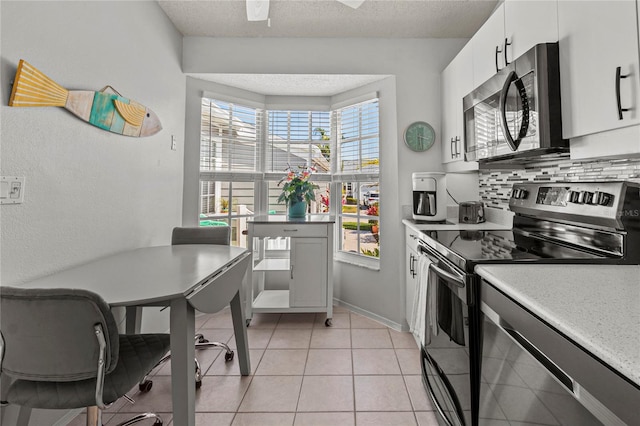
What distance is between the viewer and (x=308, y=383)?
6.31ft

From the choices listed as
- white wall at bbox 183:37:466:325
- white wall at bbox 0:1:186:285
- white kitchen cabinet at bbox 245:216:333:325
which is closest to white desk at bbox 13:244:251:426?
white wall at bbox 0:1:186:285

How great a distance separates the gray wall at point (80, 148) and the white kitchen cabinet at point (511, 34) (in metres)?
2.38

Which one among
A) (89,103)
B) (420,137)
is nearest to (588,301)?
(420,137)

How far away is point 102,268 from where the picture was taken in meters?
1.53

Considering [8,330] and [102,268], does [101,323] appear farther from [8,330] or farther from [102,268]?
[102,268]

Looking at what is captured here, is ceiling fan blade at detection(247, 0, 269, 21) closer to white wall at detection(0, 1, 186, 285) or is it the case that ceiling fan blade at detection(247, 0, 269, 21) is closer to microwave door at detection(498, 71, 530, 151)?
white wall at detection(0, 1, 186, 285)

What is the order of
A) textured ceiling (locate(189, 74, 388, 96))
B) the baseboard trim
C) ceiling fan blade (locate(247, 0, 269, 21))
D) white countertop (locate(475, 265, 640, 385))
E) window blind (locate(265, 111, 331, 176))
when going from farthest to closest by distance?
1. window blind (locate(265, 111, 331, 176))
2. textured ceiling (locate(189, 74, 388, 96))
3. the baseboard trim
4. ceiling fan blade (locate(247, 0, 269, 21))
5. white countertop (locate(475, 265, 640, 385))

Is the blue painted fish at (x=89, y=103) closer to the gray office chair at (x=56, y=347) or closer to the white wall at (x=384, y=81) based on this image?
the white wall at (x=384, y=81)

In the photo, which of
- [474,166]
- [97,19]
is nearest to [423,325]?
[474,166]

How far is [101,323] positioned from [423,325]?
4.94 ft

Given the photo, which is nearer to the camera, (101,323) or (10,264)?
(101,323)

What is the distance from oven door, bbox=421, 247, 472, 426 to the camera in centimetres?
119

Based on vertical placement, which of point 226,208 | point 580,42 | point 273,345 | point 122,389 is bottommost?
point 273,345

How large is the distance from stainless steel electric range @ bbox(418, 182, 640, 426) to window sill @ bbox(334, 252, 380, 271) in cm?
127
